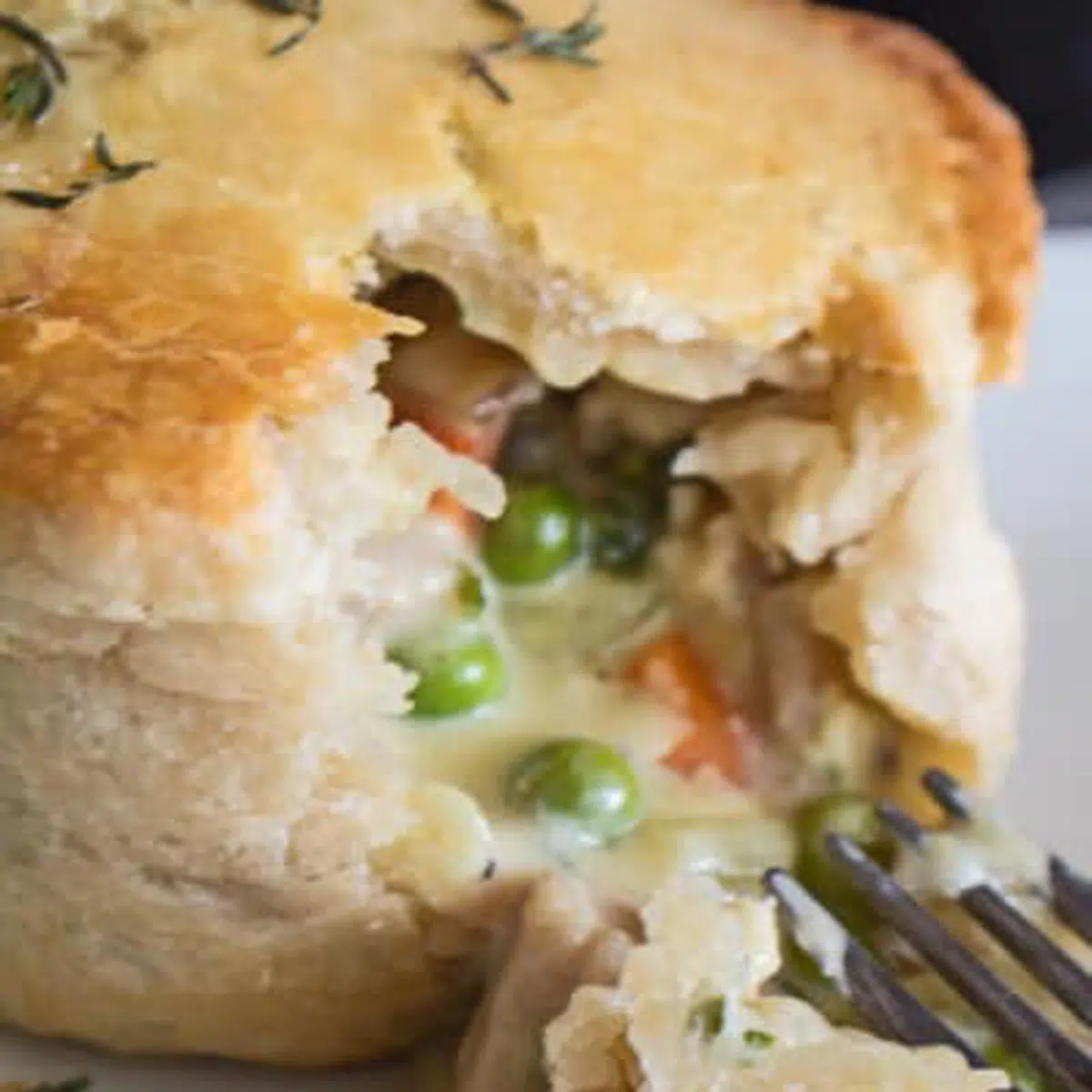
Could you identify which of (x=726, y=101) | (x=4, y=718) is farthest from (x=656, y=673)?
(x=4, y=718)

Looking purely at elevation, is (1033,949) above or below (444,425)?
below

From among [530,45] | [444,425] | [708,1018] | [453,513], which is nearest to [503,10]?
[530,45]

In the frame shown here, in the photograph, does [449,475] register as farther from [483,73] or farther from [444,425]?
[483,73]

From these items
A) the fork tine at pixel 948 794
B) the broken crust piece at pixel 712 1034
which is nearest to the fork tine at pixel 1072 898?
the fork tine at pixel 948 794

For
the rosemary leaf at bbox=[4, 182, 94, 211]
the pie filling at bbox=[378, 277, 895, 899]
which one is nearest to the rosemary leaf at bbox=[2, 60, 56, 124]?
the rosemary leaf at bbox=[4, 182, 94, 211]

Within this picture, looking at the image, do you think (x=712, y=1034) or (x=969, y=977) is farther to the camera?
(x=969, y=977)

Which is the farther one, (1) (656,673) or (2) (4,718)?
(1) (656,673)

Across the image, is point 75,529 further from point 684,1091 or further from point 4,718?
point 684,1091
